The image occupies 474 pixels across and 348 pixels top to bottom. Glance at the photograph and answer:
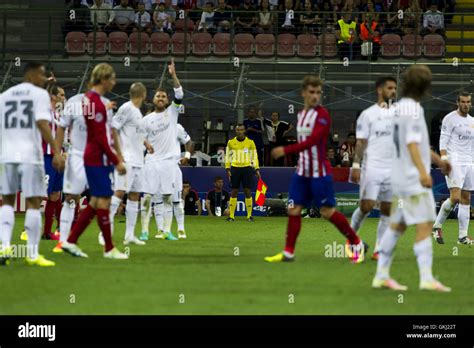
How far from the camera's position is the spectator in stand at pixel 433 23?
32.5 metres

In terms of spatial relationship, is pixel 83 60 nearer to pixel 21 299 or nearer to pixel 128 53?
pixel 128 53

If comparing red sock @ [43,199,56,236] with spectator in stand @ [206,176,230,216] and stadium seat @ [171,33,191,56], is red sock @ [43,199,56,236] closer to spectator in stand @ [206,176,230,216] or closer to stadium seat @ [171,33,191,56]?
spectator in stand @ [206,176,230,216]

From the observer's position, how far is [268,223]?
24984mm

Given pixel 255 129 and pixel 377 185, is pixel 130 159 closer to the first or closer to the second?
pixel 377 185

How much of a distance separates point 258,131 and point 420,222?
60.4 ft

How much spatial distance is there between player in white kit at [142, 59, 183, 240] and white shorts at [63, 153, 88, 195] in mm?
3312

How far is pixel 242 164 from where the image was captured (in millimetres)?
26609

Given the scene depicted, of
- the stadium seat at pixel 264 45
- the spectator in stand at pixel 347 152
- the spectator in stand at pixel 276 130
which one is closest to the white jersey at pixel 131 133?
the spectator in stand at pixel 276 130

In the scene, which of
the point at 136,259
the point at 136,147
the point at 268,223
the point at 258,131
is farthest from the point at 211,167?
the point at 136,259

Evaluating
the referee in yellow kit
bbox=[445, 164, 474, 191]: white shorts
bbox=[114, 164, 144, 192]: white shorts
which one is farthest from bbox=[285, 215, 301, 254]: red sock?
the referee in yellow kit

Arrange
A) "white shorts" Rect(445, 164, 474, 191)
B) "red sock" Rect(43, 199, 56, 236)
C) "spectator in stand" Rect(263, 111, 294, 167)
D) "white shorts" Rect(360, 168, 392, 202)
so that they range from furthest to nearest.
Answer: "spectator in stand" Rect(263, 111, 294, 167) < "white shorts" Rect(445, 164, 474, 191) < "red sock" Rect(43, 199, 56, 236) < "white shorts" Rect(360, 168, 392, 202)

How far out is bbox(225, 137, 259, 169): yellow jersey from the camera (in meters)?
26.7

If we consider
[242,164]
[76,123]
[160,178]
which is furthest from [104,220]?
[242,164]

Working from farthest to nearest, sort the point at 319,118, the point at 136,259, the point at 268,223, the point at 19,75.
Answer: the point at 19,75
the point at 268,223
the point at 136,259
the point at 319,118
